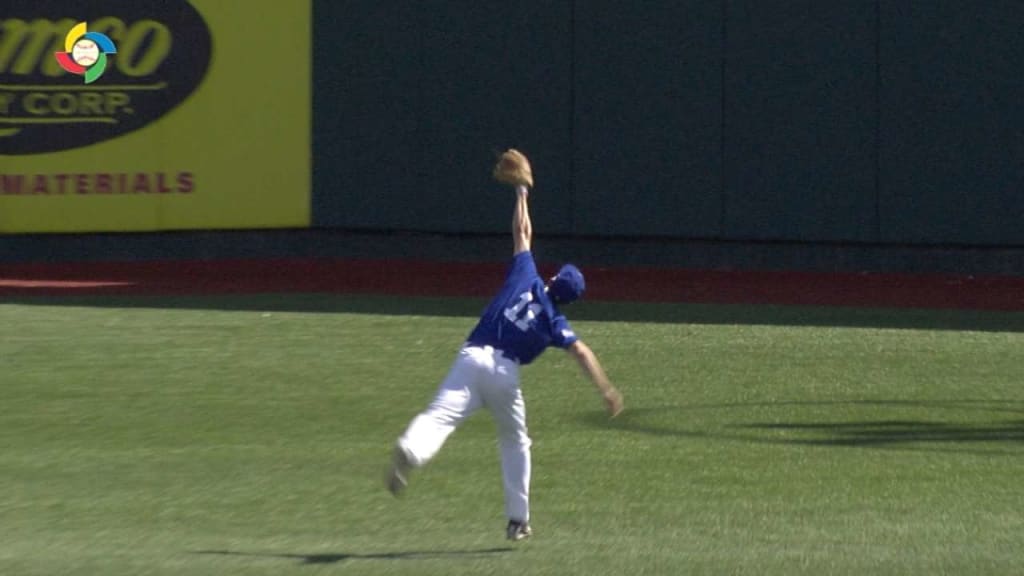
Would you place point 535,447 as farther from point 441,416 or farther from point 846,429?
point 441,416

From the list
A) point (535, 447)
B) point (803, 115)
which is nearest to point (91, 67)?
point (803, 115)

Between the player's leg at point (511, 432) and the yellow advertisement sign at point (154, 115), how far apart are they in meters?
15.2

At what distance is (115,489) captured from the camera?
11.1 metres

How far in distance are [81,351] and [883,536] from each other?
8.96m

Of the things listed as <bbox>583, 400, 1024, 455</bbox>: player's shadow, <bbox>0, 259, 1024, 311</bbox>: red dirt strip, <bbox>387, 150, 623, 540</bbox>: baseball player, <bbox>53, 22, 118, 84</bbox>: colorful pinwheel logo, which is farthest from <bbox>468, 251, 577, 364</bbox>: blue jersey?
<bbox>53, 22, 118, 84</bbox>: colorful pinwheel logo

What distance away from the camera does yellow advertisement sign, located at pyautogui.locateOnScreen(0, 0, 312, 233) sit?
23.9 m

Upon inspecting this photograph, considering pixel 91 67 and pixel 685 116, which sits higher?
pixel 91 67

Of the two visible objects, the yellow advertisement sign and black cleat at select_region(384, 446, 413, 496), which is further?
the yellow advertisement sign

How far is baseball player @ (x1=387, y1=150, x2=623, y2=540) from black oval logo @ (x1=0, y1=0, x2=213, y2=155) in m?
15.6

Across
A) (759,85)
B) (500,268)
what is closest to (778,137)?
(759,85)

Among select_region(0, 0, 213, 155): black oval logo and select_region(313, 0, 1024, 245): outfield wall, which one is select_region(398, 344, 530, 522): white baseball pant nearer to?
select_region(313, 0, 1024, 245): outfield wall

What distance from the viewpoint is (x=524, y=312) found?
29.8 ft

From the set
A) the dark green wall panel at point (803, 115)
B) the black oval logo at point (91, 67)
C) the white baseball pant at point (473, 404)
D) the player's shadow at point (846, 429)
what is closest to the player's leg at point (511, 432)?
the white baseball pant at point (473, 404)

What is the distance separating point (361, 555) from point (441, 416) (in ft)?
2.76
